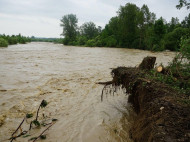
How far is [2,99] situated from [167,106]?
4.97 m

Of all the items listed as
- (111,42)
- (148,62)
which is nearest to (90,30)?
(111,42)

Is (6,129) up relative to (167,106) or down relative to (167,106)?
down

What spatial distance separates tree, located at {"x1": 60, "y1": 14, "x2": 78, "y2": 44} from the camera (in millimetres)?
63000

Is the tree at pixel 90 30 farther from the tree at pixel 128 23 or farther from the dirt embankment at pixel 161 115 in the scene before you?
the dirt embankment at pixel 161 115

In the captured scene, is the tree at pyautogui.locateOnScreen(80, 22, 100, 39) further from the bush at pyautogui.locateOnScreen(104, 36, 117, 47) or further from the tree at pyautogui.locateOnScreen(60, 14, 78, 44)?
the bush at pyautogui.locateOnScreen(104, 36, 117, 47)

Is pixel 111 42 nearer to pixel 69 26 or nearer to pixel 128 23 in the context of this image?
pixel 128 23

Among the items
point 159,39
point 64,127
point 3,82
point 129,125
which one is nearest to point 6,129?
point 64,127

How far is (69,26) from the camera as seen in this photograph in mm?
63750

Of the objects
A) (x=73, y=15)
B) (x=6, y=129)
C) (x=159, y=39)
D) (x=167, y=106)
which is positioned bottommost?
(x=6, y=129)

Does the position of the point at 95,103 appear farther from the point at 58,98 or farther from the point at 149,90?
the point at 149,90

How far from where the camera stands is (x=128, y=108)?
13.8 ft

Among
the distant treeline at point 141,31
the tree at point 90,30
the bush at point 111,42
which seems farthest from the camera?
the tree at point 90,30

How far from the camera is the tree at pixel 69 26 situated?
63.0 m

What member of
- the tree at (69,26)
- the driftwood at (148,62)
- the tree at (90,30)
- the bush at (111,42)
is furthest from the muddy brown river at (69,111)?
the tree at (90,30)
